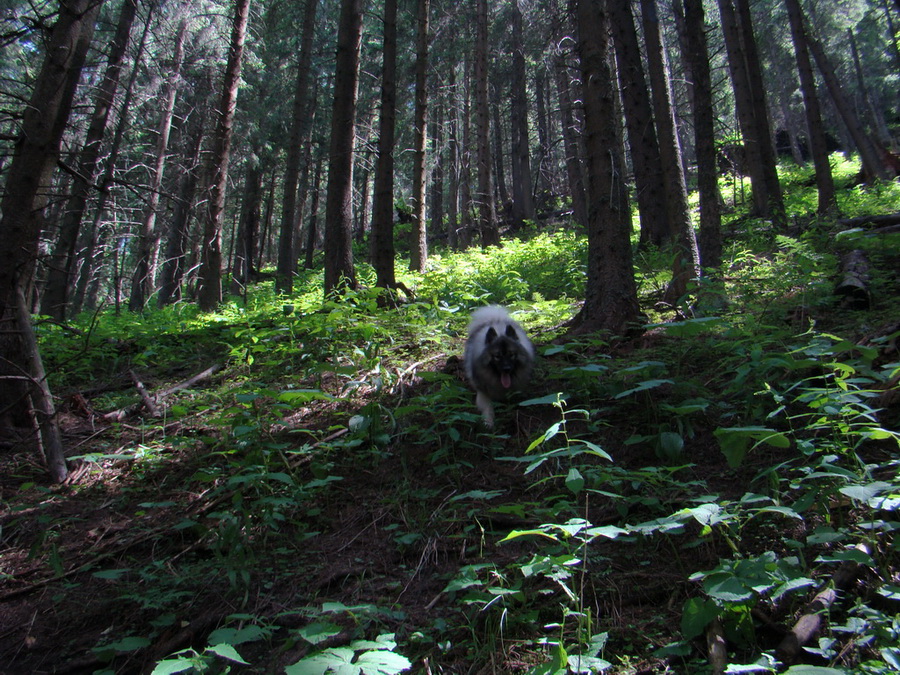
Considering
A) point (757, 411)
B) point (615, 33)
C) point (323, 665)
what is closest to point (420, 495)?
point (323, 665)

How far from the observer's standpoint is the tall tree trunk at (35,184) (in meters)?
5.00

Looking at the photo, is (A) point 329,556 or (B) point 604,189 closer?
(A) point 329,556

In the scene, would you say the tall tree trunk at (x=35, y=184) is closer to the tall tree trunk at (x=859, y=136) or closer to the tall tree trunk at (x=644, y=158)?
the tall tree trunk at (x=644, y=158)

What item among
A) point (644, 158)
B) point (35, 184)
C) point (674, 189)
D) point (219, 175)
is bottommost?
point (35, 184)

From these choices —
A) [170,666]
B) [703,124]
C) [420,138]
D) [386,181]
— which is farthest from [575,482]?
[420,138]

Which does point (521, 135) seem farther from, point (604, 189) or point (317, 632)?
point (317, 632)

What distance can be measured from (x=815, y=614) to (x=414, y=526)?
2439mm

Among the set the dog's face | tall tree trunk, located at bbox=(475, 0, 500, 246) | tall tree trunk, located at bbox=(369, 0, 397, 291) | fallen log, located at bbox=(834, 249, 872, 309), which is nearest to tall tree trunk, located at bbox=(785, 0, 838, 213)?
fallen log, located at bbox=(834, 249, 872, 309)

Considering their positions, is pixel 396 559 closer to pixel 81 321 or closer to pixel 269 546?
pixel 269 546

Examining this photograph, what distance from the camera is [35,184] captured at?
525 cm

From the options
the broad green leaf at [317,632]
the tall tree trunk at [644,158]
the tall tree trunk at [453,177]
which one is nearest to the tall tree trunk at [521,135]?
the tall tree trunk at [453,177]

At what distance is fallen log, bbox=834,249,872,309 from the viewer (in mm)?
5637

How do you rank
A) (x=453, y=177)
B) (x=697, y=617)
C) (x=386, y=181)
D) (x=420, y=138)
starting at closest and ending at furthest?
(x=697, y=617) < (x=386, y=181) < (x=420, y=138) < (x=453, y=177)

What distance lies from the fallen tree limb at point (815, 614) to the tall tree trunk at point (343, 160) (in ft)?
28.6
